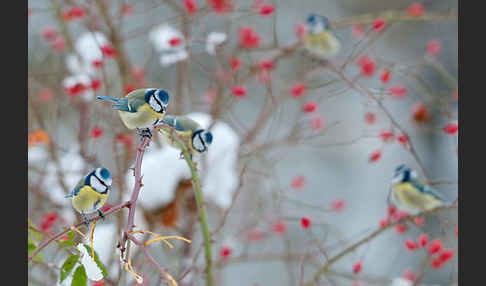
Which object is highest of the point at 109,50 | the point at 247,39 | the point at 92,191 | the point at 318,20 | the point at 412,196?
the point at 318,20

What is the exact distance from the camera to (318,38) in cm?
165

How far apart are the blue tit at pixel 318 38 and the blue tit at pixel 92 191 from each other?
104 centimetres

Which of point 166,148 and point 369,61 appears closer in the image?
point 166,148

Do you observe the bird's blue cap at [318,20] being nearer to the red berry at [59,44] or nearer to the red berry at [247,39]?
the red berry at [247,39]

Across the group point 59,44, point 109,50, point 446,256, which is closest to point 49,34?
point 59,44

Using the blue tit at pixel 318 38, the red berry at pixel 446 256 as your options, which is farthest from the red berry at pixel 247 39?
the red berry at pixel 446 256

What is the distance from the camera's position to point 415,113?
1881 millimetres

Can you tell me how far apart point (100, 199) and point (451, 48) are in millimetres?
2763

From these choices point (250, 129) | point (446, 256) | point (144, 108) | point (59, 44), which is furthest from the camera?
point (250, 129)

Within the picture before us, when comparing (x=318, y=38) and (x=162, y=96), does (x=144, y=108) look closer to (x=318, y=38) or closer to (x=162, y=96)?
(x=162, y=96)

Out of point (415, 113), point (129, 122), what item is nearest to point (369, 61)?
point (415, 113)

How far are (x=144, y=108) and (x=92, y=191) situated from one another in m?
0.14

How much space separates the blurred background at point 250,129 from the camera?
130cm

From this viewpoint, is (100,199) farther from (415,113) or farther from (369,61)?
(415,113)
